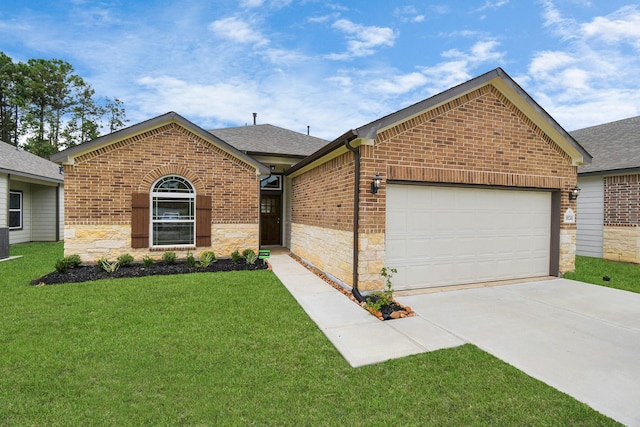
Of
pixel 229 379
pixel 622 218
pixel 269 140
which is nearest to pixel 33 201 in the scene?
pixel 269 140

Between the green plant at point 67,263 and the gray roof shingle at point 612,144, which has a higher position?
the gray roof shingle at point 612,144

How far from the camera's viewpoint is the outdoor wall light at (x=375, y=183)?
5753 millimetres

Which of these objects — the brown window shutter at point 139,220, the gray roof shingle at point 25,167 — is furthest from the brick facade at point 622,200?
the gray roof shingle at point 25,167

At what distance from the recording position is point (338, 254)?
275 inches

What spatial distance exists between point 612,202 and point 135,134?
1504 centimetres

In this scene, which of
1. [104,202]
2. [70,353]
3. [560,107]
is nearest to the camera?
[70,353]

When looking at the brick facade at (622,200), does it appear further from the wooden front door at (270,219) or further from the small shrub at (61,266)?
the small shrub at (61,266)

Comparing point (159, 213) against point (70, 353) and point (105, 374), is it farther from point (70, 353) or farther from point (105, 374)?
point (105, 374)

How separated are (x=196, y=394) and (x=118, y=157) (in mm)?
7884

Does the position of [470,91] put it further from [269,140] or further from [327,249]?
[269,140]

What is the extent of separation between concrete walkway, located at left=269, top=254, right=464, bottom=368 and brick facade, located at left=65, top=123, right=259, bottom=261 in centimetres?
425

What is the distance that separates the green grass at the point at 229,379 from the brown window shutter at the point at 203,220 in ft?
13.8

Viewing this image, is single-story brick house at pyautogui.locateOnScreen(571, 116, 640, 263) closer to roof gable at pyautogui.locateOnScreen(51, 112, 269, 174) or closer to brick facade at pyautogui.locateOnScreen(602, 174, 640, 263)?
brick facade at pyautogui.locateOnScreen(602, 174, 640, 263)

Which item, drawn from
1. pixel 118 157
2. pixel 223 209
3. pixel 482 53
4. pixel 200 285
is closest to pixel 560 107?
pixel 482 53
